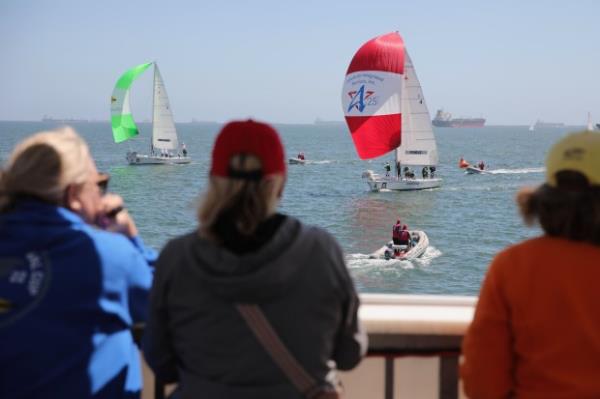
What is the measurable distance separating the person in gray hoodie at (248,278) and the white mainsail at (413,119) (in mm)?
41501

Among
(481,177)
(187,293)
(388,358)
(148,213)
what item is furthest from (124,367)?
(481,177)

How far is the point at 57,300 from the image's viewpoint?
1.35 meters

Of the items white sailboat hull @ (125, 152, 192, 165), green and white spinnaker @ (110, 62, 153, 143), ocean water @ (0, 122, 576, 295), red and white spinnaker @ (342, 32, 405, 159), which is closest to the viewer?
ocean water @ (0, 122, 576, 295)

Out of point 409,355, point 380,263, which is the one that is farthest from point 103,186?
point 380,263

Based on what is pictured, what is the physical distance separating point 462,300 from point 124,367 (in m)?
0.82

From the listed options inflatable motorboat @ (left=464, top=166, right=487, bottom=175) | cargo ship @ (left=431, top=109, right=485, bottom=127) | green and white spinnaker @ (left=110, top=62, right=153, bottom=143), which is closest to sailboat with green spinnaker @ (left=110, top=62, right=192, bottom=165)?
green and white spinnaker @ (left=110, top=62, right=153, bottom=143)

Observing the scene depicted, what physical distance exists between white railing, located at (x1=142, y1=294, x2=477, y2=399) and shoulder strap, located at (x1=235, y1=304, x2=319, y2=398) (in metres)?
0.39

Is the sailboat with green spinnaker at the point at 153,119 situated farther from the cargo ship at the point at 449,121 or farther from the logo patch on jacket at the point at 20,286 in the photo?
the cargo ship at the point at 449,121

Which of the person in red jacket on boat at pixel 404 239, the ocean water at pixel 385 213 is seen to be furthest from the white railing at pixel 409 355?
the person in red jacket on boat at pixel 404 239

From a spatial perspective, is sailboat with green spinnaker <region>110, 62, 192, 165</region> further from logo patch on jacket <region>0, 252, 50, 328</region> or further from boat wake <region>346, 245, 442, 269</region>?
logo patch on jacket <region>0, 252, 50, 328</region>

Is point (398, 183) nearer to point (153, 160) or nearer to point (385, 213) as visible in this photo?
point (385, 213)

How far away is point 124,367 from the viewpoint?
4.88 feet

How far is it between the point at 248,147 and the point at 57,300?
44cm

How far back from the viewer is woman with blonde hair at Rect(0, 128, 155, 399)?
1.35m
